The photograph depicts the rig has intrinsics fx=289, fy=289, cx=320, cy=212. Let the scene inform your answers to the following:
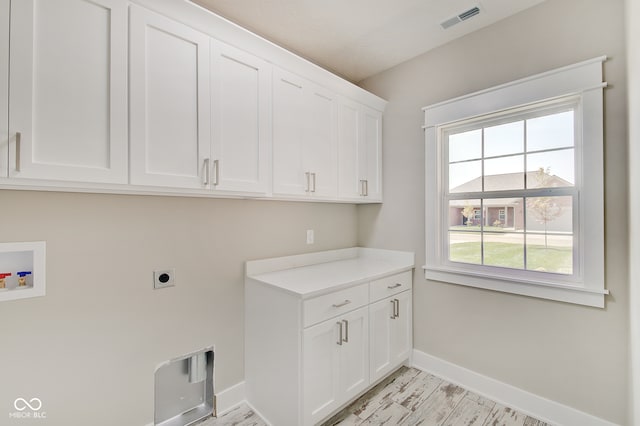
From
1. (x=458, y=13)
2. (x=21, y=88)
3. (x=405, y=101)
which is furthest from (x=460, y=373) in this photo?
(x=21, y=88)

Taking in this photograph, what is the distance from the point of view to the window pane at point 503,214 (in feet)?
6.58

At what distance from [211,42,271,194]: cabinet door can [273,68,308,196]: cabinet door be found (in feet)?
0.22

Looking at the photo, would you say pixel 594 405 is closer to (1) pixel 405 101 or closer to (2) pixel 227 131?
(1) pixel 405 101

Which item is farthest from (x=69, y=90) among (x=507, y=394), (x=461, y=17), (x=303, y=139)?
(x=507, y=394)

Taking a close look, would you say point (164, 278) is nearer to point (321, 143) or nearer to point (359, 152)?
point (321, 143)

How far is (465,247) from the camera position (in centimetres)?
226

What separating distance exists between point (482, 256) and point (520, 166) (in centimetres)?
69

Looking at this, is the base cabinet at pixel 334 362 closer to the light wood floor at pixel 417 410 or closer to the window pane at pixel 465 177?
the light wood floor at pixel 417 410

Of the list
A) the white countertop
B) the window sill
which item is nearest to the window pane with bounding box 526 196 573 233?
the window sill

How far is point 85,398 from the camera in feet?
4.83

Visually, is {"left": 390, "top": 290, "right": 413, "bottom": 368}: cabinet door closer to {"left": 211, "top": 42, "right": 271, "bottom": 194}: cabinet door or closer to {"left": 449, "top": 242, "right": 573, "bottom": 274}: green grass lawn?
{"left": 449, "top": 242, "right": 573, "bottom": 274}: green grass lawn

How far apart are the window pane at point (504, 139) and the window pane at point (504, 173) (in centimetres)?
5

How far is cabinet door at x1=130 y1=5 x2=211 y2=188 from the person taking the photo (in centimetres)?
134

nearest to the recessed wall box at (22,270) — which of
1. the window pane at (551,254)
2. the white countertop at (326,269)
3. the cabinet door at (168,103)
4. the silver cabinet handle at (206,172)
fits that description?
the cabinet door at (168,103)
